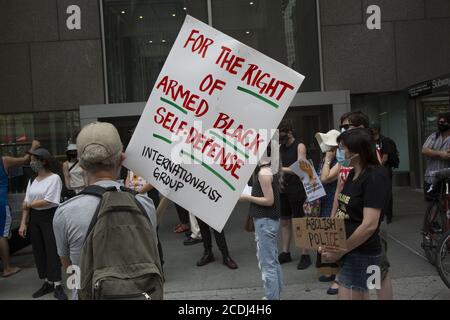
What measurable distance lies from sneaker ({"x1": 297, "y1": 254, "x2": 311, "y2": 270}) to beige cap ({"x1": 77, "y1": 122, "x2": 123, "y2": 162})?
434 cm

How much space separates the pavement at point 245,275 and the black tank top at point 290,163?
970 mm

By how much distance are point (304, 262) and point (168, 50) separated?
695cm

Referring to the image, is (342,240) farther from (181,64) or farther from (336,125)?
(336,125)

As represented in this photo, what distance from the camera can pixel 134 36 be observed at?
11844 mm

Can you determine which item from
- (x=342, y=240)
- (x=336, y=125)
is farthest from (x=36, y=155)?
(x=336, y=125)

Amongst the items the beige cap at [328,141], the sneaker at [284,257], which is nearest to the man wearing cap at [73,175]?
the sneaker at [284,257]

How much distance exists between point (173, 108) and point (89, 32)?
30.9ft

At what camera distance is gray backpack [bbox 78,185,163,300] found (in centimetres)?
216

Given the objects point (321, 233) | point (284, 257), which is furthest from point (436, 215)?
point (321, 233)

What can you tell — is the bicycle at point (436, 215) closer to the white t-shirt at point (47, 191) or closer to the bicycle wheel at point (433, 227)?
the bicycle wheel at point (433, 227)

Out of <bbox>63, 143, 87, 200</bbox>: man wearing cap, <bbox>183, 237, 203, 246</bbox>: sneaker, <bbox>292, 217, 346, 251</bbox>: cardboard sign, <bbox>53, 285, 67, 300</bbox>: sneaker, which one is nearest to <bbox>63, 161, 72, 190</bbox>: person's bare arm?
<bbox>63, 143, 87, 200</bbox>: man wearing cap

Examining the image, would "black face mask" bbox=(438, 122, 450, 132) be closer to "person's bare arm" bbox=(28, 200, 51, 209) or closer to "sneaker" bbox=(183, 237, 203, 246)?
"sneaker" bbox=(183, 237, 203, 246)

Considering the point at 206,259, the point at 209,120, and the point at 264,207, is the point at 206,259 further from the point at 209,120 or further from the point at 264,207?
the point at 209,120

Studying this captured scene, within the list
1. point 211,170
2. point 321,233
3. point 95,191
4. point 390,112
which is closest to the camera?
point 95,191
